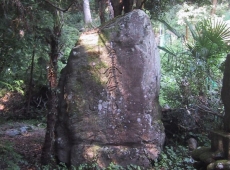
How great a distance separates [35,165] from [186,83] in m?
4.14

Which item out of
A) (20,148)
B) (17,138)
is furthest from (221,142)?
(17,138)

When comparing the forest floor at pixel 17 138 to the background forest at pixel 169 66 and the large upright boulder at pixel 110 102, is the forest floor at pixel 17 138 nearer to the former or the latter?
the background forest at pixel 169 66

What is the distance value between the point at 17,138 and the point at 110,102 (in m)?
3.49

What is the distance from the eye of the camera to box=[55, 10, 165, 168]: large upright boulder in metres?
6.18

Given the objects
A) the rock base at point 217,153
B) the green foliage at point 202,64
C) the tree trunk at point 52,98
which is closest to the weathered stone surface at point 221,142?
the rock base at point 217,153

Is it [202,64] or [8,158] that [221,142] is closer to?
[202,64]

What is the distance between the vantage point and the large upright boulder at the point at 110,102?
6184 millimetres

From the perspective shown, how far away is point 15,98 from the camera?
12008 mm

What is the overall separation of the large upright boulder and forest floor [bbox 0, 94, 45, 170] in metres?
0.78

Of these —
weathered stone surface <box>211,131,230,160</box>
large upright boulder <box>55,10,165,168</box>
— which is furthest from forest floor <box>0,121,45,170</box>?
weathered stone surface <box>211,131,230,160</box>

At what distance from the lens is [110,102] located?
6242 mm

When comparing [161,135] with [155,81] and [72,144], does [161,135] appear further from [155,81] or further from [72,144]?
[72,144]

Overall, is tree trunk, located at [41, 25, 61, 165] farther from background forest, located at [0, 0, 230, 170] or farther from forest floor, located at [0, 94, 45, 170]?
forest floor, located at [0, 94, 45, 170]

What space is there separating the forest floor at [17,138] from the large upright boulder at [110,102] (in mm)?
777
